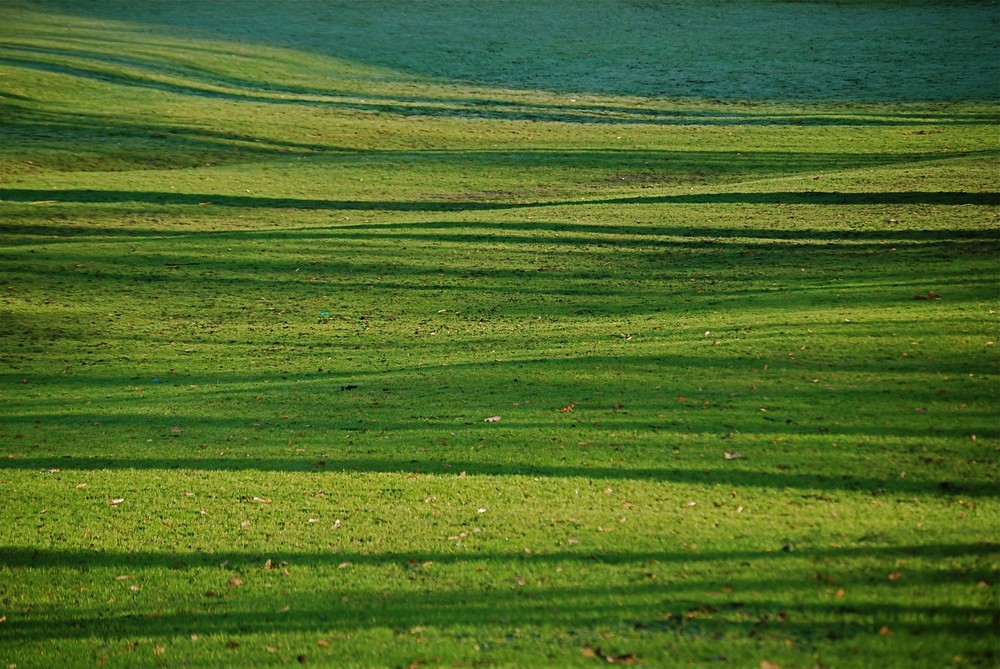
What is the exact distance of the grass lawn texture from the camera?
6.96 m

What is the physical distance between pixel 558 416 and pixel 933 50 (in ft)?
150

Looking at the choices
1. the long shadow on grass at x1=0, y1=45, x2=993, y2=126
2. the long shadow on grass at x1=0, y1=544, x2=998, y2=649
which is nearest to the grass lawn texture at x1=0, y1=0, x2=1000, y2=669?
the long shadow on grass at x1=0, y1=544, x2=998, y2=649

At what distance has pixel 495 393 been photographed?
11859 millimetres

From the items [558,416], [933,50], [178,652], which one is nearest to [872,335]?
[558,416]

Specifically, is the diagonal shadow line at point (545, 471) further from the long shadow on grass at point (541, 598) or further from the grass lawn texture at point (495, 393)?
the long shadow on grass at point (541, 598)

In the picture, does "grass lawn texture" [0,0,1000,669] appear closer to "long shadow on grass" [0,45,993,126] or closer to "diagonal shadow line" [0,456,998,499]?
"diagonal shadow line" [0,456,998,499]

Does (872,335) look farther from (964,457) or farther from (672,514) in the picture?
(672,514)

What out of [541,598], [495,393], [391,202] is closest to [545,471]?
[541,598]

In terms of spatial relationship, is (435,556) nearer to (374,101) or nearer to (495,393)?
(495,393)

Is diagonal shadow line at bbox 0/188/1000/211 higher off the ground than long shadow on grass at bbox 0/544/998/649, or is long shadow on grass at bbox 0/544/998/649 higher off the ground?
diagonal shadow line at bbox 0/188/1000/211

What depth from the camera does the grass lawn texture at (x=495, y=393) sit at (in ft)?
22.9

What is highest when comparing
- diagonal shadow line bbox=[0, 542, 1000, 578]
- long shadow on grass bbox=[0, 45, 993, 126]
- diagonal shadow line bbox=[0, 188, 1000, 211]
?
long shadow on grass bbox=[0, 45, 993, 126]

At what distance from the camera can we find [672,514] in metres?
8.32

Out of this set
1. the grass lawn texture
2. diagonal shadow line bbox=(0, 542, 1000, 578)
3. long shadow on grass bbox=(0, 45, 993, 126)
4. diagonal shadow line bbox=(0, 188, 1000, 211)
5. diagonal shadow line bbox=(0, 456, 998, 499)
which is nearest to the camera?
the grass lawn texture
